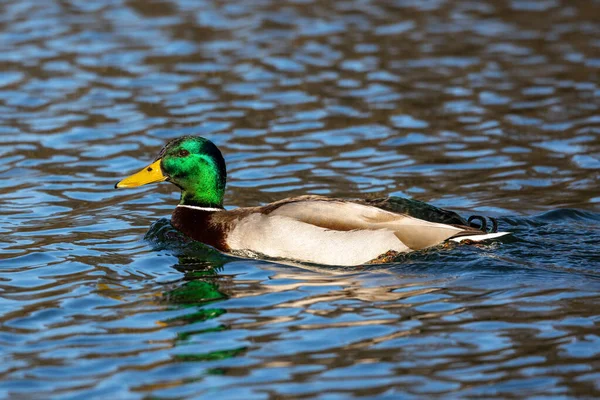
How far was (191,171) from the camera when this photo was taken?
32.1ft

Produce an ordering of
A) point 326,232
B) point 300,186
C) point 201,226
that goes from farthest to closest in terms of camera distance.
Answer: point 300,186, point 201,226, point 326,232

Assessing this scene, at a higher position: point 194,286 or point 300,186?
point 300,186

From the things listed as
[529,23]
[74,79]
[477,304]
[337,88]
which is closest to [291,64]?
[337,88]

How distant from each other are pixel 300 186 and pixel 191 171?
179 centimetres

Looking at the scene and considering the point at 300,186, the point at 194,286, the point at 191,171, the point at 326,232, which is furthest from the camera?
the point at 300,186

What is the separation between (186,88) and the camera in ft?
47.1

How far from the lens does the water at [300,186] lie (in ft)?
21.6

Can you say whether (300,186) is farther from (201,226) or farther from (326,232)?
(326,232)

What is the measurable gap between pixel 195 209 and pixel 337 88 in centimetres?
489

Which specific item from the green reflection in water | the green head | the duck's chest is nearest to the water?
Result: the green reflection in water

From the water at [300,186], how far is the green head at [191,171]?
45cm

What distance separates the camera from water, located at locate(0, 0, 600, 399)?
6598mm

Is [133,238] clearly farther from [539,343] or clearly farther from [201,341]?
[539,343]

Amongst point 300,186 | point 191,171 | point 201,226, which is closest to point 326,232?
point 201,226
